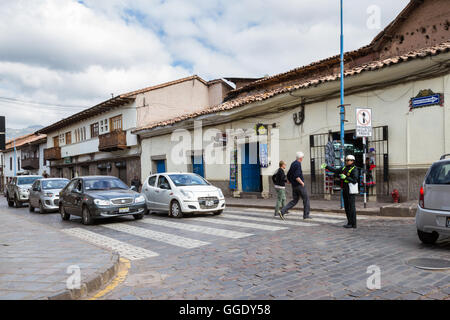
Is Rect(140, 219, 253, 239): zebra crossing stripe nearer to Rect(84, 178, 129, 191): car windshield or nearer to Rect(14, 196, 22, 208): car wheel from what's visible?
Rect(84, 178, 129, 191): car windshield

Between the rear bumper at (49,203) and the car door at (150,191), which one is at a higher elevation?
the car door at (150,191)

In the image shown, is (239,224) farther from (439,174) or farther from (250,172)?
(250,172)

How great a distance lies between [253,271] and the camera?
545 cm

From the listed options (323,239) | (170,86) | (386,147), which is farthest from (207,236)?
(170,86)

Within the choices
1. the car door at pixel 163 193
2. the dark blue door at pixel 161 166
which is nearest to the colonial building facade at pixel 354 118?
the dark blue door at pixel 161 166

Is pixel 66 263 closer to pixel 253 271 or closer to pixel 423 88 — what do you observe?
pixel 253 271

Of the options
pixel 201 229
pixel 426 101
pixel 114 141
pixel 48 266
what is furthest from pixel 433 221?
pixel 114 141

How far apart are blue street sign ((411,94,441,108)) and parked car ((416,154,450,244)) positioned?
21.0ft

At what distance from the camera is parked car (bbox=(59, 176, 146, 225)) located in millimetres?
11094

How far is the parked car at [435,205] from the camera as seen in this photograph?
6195mm

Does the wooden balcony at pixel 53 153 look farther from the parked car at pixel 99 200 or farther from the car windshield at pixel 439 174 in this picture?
the car windshield at pixel 439 174

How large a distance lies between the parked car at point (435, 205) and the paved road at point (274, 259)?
0.31 metres

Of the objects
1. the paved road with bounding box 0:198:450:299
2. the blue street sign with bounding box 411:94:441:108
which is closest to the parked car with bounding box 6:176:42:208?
the paved road with bounding box 0:198:450:299
